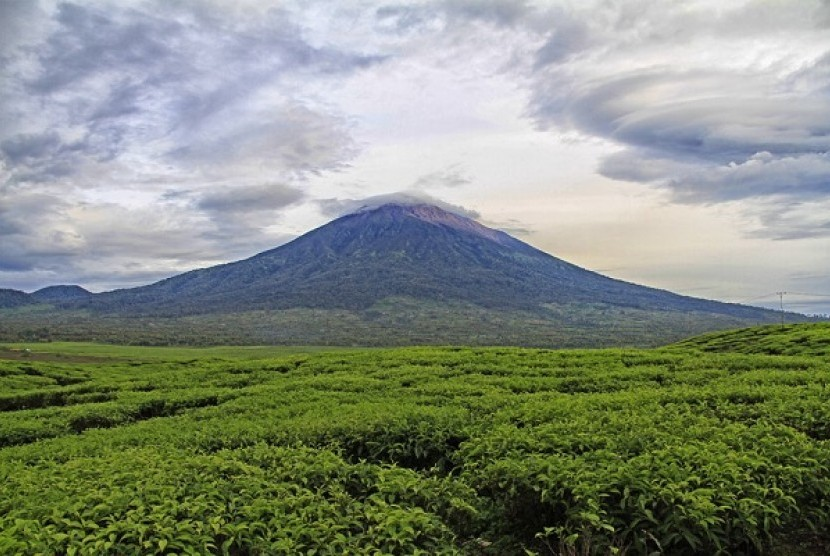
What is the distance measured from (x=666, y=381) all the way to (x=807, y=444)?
27.0 feet

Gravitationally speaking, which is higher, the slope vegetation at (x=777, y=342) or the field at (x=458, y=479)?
the slope vegetation at (x=777, y=342)

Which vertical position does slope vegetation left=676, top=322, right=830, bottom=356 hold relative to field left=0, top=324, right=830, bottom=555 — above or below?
above

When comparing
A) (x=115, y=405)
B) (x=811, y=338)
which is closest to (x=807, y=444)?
(x=115, y=405)

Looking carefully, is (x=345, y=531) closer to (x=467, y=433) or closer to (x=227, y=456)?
(x=227, y=456)

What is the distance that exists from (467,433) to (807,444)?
457cm

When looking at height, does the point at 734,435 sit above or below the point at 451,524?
above

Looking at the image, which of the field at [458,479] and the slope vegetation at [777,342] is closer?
the field at [458,479]

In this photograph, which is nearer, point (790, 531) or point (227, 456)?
point (790, 531)

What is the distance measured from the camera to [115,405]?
56.3 ft

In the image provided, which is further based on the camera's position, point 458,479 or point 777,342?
point 777,342

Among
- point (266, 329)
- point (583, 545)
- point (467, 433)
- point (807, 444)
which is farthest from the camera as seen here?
point (266, 329)

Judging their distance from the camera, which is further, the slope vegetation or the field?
the slope vegetation

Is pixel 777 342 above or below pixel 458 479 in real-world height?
above

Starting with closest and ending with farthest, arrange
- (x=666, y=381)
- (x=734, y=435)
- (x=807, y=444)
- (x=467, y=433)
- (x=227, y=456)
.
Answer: (x=807, y=444) < (x=734, y=435) < (x=227, y=456) < (x=467, y=433) < (x=666, y=381)
